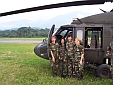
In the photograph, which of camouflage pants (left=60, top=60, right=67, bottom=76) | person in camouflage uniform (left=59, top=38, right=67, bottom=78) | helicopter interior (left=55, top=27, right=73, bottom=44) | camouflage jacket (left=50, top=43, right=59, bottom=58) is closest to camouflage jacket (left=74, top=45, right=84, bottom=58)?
person in camouflage uniform (left=59, top=38, right=67, bottom=78)

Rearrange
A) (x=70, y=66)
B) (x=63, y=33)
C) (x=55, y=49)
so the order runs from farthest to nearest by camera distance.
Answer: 1. (x=63, y=33)
2. (x=55, y=49)
3. (x=70, y=66)

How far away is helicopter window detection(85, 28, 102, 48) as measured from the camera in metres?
8.14

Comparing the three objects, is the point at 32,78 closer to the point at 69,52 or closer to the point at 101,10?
the point at 69,52

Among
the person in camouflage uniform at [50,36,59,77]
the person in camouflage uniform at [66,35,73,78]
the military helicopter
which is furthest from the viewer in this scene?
the military helicopter

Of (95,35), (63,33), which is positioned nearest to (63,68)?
(63,33)

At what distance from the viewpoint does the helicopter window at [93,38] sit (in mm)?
8141

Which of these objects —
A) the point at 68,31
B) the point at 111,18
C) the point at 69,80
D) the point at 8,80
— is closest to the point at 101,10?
the point at 111,18

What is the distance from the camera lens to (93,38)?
827 cm

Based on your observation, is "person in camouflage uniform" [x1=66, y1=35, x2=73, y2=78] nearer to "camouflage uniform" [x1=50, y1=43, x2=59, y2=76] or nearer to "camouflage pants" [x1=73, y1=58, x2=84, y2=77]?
"camouflage pants" [x1=73, y1=58, x2=84, y2=77]

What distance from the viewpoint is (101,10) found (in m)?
8.80

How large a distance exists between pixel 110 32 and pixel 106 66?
3.78ft

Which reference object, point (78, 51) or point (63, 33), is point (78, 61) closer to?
point (78, 51)

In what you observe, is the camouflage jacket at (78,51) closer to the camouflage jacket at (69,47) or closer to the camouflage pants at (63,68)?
the camouflage jacket at (69,47)

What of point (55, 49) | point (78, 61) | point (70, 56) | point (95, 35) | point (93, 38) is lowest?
point (78, 61)
